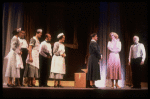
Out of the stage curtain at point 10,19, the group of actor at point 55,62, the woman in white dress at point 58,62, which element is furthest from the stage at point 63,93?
the stage curtain at point 10,19

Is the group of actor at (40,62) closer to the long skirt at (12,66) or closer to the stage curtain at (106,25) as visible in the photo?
the long skirt at (12,66)

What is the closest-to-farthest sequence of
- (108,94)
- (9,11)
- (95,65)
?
(108,94)
(95,65)
(9,11)

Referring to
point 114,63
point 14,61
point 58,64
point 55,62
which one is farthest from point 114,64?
point 14,61

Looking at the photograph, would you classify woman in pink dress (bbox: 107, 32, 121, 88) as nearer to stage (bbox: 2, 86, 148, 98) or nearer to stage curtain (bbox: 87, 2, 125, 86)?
stage (bbox: 2, 86, 148, 98)

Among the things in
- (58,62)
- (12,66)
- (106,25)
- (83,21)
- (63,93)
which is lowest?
(63,93)

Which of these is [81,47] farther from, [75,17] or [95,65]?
[95,65]

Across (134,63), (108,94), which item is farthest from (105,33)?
(108,94)

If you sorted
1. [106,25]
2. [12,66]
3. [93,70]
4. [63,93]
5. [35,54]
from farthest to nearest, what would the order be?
[106,25]
[35,54]
[93,70]
[12,66]
[63,93]

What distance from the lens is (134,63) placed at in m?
6.30

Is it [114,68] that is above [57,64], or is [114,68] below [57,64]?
below

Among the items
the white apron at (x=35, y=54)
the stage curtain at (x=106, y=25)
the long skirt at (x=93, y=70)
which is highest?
the stage curtain at (x=106, y=25)

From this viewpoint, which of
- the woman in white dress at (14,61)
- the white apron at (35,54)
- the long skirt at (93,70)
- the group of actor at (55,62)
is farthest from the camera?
the white apron at (35,54)

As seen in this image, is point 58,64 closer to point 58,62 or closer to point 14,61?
point 58,62

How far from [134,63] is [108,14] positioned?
2.89 meters
